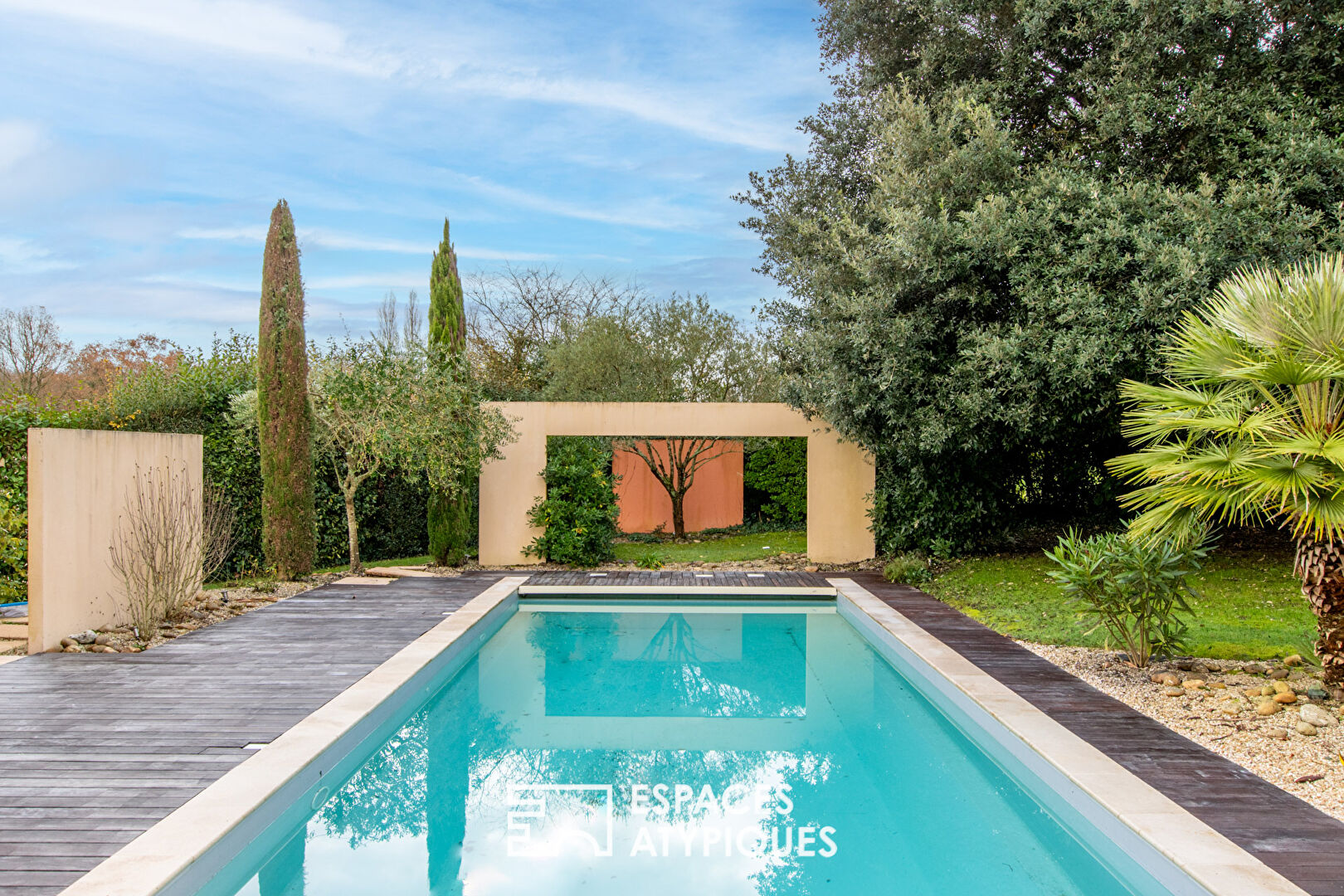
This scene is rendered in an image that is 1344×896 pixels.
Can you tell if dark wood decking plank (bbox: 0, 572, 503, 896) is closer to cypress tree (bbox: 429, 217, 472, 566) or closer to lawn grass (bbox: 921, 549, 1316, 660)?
cypress tree (bbox: 429, 217, 472, 566)

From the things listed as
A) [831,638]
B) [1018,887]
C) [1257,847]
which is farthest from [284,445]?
[1257,847]

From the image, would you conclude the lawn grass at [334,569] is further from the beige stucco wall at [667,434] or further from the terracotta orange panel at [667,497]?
the terracotta orange panel at [667,497]

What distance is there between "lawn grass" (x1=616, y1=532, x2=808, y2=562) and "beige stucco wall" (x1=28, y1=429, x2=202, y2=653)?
272 inches

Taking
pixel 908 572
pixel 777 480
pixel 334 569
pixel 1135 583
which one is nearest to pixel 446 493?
pixel 334 569

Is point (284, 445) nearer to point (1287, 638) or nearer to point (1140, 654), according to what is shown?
point (1140, 654)

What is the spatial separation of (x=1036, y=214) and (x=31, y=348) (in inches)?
1012

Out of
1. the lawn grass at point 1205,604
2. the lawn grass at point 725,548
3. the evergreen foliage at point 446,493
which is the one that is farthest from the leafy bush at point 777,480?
the evergreen foliage at point 446,493

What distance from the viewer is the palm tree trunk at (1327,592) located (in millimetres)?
4750

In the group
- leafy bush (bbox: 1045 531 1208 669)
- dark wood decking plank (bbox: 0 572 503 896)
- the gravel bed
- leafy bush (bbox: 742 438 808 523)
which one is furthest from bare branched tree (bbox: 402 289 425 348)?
leafy bush (bbox: 1045 531 1208 669)

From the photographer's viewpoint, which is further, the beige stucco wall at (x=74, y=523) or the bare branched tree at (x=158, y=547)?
the bare branched tree at (x=158, y=547)

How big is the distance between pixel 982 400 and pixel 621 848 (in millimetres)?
6385

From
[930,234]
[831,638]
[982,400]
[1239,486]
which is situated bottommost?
[831,638]

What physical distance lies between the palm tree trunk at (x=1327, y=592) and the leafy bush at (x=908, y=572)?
5.43m

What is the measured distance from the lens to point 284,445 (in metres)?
10.3
